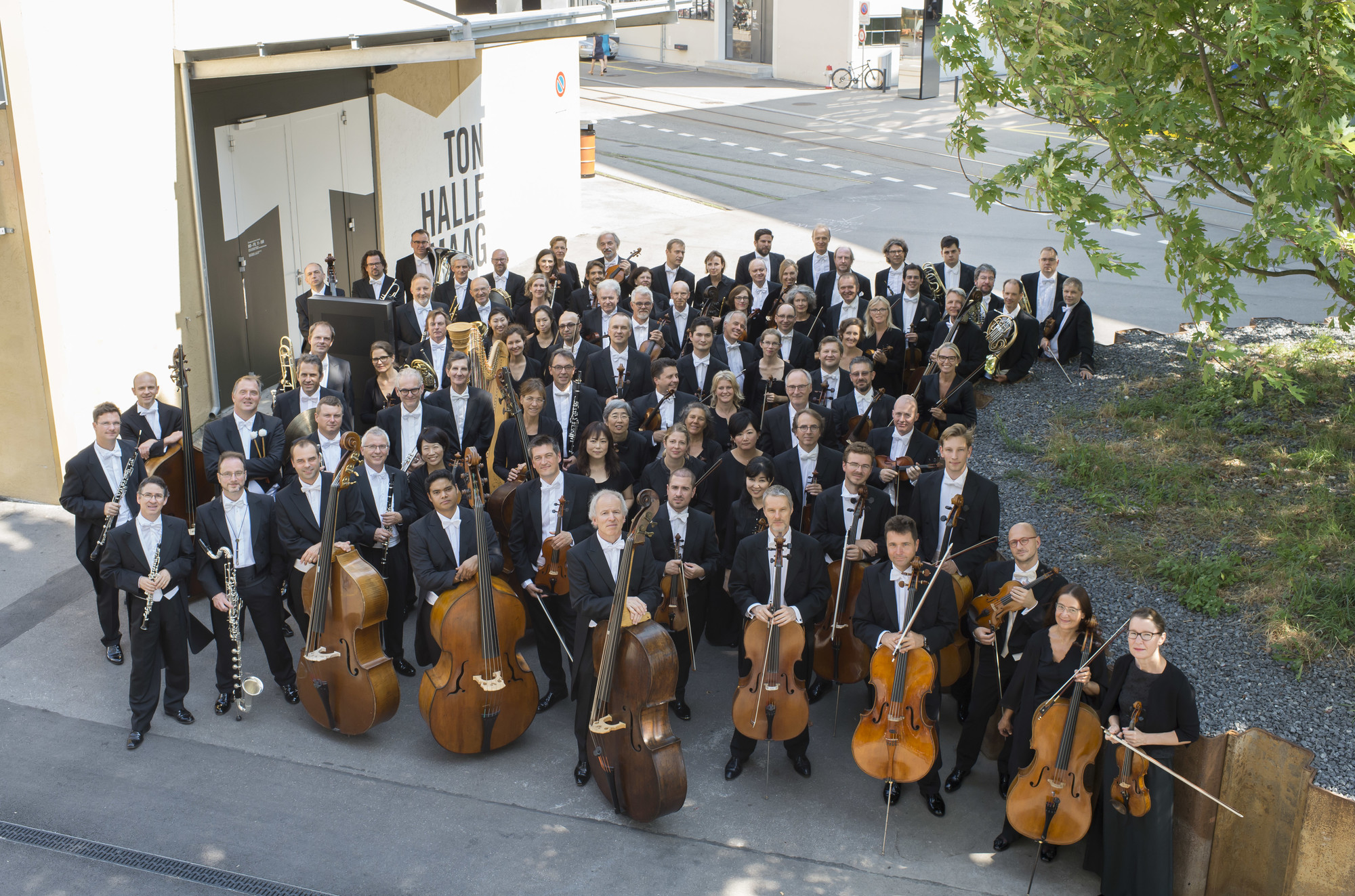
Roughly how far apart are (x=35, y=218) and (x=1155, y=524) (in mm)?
8242

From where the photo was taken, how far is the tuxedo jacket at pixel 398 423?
7824 mm

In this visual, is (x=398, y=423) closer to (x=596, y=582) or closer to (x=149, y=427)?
(x=149, y=427)

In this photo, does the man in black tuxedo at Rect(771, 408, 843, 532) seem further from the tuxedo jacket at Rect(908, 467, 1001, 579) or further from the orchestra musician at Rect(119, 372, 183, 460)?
the orchestra musician at Rect(119, 372, 183, 460)

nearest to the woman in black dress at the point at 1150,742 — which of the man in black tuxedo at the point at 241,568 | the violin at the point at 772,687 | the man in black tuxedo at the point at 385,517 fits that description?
the violin at the point at 772,687

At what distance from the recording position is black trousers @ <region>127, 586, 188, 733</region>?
645 centimetres

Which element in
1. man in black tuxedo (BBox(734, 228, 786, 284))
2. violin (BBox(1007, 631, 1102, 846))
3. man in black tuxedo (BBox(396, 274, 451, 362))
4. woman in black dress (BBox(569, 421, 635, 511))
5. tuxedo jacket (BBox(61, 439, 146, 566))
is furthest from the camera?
man in black tuxedo (BBox(734, 228, 786, 284))

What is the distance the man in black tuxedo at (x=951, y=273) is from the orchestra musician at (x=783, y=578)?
499 centimetres

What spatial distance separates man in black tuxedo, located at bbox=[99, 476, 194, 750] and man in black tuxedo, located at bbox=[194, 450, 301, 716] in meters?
0.14

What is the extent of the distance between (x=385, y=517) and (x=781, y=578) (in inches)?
93.6

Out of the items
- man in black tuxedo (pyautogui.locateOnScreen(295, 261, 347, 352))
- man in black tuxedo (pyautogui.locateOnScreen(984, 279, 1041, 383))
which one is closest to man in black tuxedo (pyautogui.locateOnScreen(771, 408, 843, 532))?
man in black tuxedo (pyautogui.locateOnScreen(984, 279, 1041, 383))

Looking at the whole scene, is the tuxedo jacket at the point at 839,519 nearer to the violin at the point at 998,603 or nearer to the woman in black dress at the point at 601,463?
the violin at the point at 998,603

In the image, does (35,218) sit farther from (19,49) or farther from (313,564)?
(313,564)

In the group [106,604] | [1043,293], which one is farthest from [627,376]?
[1043,293]

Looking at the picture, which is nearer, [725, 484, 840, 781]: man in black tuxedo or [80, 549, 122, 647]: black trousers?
[725, 484, 840, 781]: man in black tuxedo
